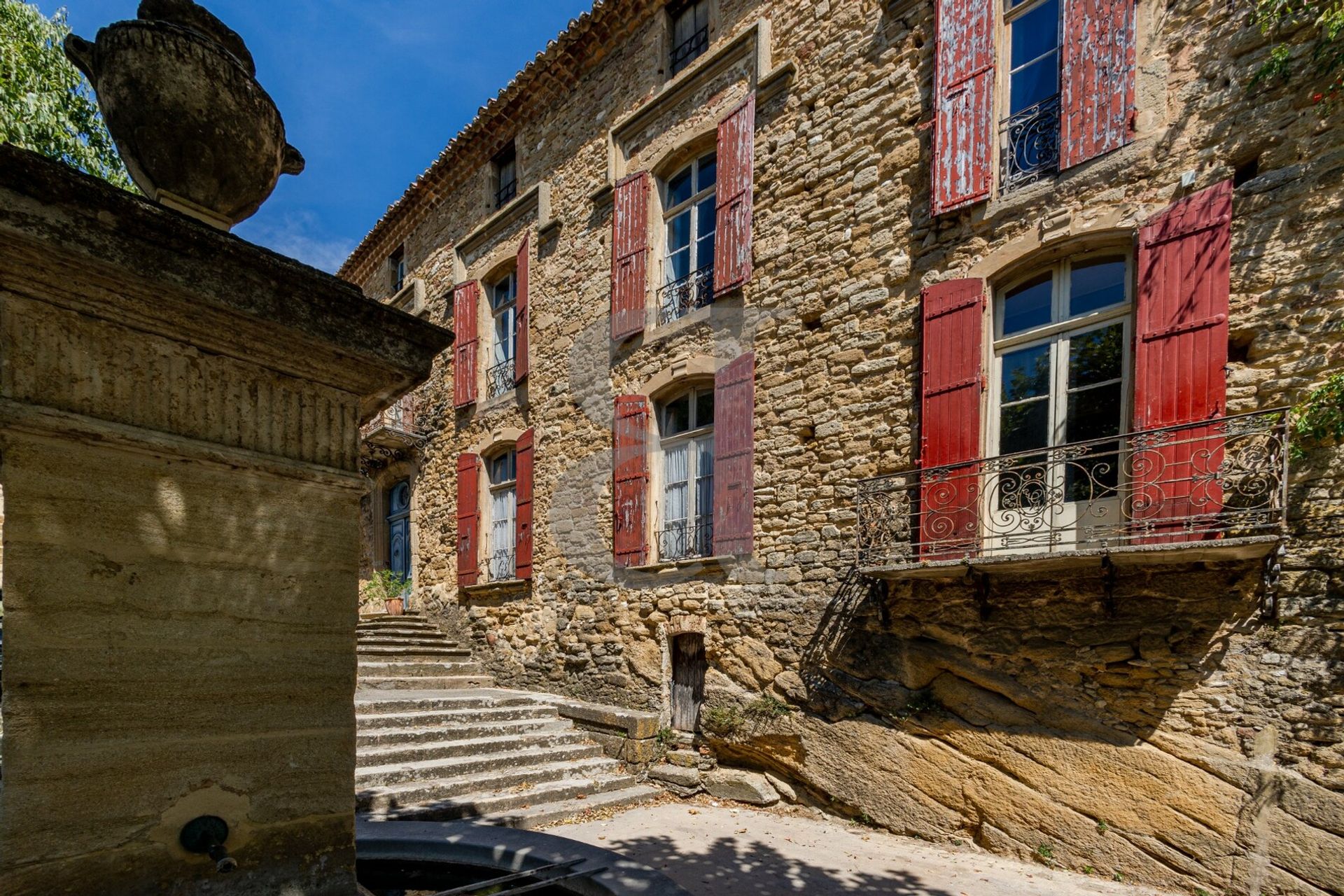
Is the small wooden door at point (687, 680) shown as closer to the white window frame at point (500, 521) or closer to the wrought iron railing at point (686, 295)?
the white window frame at point (500, 521)

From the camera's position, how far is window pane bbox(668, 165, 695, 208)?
8.34m

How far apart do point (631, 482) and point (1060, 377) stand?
15.0 feet

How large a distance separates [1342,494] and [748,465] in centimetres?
427

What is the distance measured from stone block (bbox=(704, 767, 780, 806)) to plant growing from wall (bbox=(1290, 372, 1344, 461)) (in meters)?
4.81

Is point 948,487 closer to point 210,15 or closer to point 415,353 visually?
point 415,353

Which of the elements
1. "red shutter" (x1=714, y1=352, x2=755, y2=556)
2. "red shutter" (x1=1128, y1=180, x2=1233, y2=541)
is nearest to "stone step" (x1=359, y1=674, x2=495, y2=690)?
"red shutter" (x1=714, y1=352, x2=755, y2=556)

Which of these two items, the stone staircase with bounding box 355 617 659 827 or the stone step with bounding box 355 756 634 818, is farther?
the stone staircase with bounding box 355 617 659 827

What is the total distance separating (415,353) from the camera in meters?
1.91

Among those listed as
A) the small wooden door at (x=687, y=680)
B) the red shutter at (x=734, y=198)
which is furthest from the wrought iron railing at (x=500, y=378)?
the small wooden door at (x=687, y=680)

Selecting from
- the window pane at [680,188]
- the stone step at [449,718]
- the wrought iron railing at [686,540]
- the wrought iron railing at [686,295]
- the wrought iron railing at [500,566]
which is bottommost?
the stone step at [449,718]

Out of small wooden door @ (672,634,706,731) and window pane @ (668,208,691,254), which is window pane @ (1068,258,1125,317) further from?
small wooden door @ (672,634,706,731)

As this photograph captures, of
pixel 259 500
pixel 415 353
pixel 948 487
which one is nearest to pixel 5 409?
pixel 259 500

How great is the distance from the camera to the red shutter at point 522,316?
9.91 m

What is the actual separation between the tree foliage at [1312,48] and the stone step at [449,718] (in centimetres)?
813
